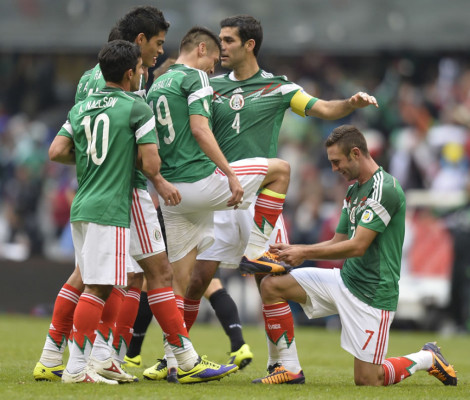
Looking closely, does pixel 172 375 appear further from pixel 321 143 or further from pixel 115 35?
pixel 321 143

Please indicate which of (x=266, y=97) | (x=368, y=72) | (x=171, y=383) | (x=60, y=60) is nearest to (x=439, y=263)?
(x=368, y=72)

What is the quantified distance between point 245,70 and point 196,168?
111 centimetres

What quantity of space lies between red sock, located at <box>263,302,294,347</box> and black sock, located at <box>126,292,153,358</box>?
1480 millimetres

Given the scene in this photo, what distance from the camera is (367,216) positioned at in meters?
6.36

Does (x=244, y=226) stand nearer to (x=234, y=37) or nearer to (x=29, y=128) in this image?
(x=234, y=37)

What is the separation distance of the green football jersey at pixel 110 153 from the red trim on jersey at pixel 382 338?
6.66ft

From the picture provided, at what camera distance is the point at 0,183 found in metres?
18.8

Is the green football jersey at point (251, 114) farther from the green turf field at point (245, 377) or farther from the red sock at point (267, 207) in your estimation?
the green turf field at point (245, 377)

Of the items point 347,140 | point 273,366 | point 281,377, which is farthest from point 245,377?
point 347,140

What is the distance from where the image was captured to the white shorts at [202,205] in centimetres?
652

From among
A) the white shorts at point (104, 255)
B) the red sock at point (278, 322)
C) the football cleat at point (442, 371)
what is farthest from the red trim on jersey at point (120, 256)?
the football cleat at point (442, 371)

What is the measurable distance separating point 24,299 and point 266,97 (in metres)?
8.87

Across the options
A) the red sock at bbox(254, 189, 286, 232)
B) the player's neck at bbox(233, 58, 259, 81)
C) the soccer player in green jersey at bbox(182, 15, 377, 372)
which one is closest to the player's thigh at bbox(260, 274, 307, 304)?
the red sock at bbox(254, 189, 286, 232)

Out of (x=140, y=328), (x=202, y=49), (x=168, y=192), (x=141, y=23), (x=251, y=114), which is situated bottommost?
(x=140, y=328)
